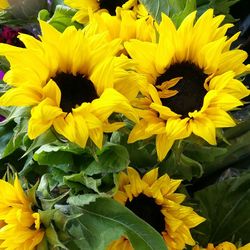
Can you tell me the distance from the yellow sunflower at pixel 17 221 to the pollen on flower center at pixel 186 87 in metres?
0.13

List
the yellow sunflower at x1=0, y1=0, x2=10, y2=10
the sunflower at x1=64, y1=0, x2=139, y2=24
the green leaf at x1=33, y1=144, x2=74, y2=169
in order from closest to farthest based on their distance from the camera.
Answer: the green leaf at x1=33, y1=144, x2=74, y2=169, the sunflower at x1=64, y1=0, x2=139, y2=24, the yellow sunflower at x1=0, y1=0, x2=10, y2=10

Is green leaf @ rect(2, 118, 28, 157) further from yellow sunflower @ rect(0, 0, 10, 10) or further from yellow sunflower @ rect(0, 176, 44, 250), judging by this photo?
yellow sunflower @ rect(0, 0, 10, 10)

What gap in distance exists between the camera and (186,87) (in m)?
0.52

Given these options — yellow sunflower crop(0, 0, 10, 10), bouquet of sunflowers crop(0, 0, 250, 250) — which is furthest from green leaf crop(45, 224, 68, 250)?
yellow sunflower crop(0, 0, 10, 10)

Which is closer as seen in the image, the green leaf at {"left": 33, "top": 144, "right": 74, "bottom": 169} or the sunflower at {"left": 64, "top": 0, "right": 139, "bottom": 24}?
the green leaf at {"left": 33, "top": 144, "right": 74, "bottom": 169}

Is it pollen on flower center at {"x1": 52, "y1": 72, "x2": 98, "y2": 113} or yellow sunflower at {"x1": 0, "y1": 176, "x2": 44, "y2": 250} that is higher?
pollen on flower center at {"x1": 52, "y1": 72, "x2": 98, "y2": 113}

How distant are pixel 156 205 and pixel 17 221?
0.40ft

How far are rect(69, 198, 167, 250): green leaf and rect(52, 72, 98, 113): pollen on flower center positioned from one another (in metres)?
0.10

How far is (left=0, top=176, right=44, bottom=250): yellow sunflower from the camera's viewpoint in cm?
50

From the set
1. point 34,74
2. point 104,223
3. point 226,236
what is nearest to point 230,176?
point 226,236

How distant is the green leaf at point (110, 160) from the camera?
53 centimetres

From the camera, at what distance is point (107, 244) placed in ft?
1.76

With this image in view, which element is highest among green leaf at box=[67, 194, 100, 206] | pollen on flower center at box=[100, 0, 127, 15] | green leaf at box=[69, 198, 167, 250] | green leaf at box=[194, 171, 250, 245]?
pollen on flower center at box=[100, 0, 127, 15]

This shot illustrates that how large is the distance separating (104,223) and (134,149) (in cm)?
8
